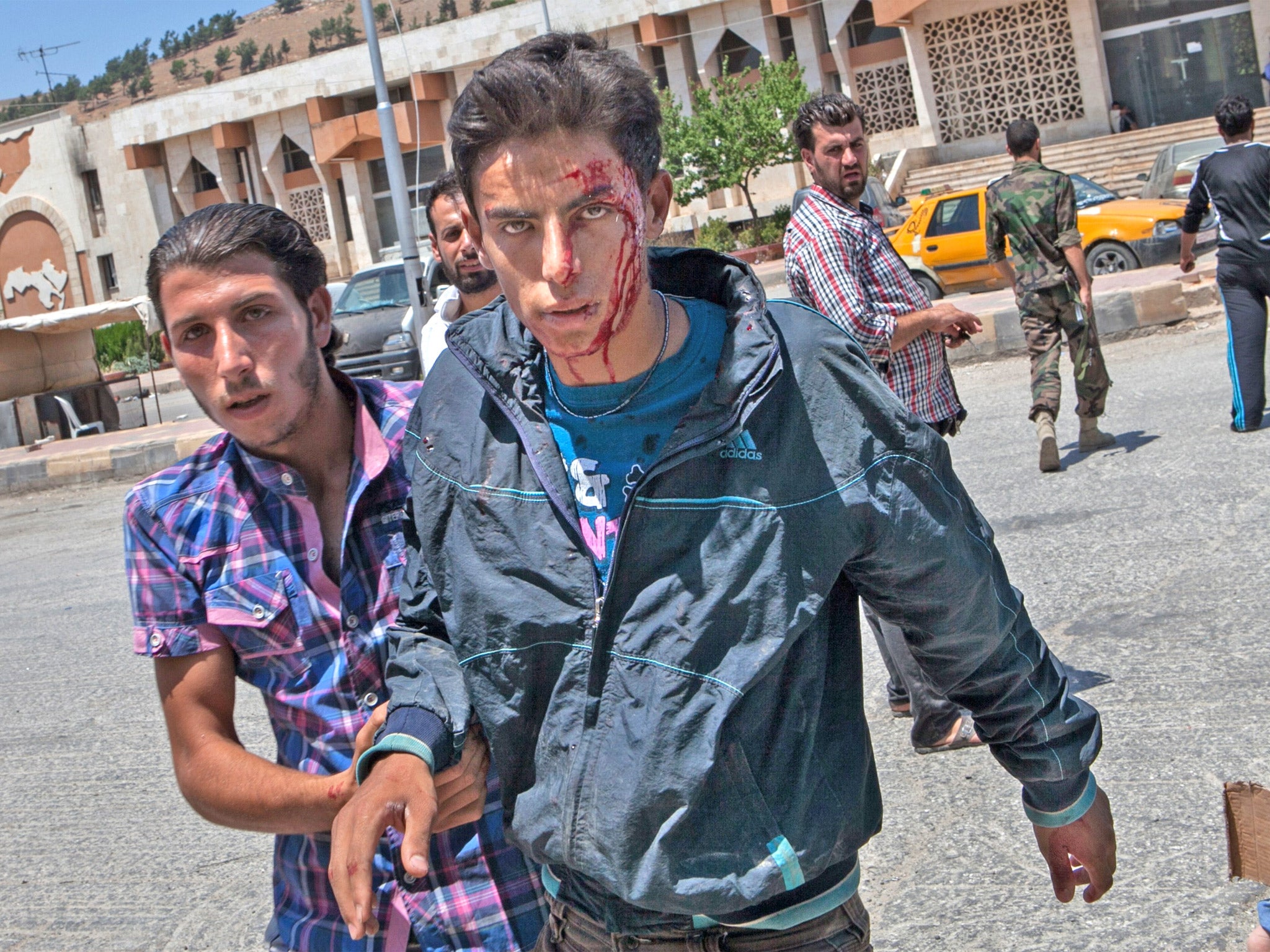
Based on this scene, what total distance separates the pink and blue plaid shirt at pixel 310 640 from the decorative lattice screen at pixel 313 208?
45.9 m

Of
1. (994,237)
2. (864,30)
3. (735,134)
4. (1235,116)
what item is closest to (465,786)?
(994,237)

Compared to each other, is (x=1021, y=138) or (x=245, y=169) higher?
(x=245, y=169)

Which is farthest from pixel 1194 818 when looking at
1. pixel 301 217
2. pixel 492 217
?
pixel 301 217

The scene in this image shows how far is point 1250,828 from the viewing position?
6.59 feet

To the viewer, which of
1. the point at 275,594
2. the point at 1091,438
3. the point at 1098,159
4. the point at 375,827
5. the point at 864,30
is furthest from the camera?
the point at 864,30

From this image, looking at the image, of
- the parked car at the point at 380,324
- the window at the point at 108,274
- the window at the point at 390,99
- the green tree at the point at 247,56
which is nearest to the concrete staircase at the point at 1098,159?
the parked car at the point at 380,324

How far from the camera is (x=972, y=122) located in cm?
3472

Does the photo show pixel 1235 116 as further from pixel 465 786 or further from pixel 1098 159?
pixel 1098 159

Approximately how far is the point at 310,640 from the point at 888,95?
121ft

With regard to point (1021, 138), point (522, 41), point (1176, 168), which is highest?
point (522, 41)

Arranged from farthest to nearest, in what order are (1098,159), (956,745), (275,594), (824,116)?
1. (1098,159)
2. (824,116)
3. (956,745)
4. (275,594)

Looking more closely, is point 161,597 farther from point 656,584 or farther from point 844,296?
point 844,296

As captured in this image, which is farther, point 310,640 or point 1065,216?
point 1065,216

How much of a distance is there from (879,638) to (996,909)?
4.16ft
